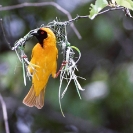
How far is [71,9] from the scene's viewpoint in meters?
5.54

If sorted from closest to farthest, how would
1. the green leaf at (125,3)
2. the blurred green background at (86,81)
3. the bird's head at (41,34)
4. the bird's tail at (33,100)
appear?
the green leaf at (125,3)
the bird's head at (41,34)
the bird's tail at (33,100)
the blurred green background at (86,81)

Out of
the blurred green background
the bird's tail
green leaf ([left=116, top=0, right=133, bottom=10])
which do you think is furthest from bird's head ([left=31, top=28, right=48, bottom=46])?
the blurred green background

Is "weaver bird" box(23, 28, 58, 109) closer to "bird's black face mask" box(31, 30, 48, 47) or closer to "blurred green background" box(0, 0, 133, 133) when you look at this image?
"bird's black face mask" box(31, 30, 48, 47)

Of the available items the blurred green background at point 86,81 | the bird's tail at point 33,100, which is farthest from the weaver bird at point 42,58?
the blurred green background at point 86,81

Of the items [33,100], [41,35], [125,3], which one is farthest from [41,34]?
[125,3]

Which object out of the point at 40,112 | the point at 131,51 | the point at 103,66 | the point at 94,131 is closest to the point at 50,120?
the point at 40,112

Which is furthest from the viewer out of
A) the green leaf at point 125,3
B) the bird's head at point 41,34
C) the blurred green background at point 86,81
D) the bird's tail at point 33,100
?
the blurred green background at point 86,81

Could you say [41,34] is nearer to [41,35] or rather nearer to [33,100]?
[41,35]

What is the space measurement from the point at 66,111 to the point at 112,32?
1.02m

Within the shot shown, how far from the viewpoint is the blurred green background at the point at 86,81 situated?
5148 millimetres

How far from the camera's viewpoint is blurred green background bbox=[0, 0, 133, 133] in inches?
203

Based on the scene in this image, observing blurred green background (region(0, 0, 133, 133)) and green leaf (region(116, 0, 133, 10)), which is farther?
blurred green background (region(0, 0, 133, 133))

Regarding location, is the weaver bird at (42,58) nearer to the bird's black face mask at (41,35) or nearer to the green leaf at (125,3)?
the bird's black face mask at (41,35)

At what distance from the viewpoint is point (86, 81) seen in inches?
216
